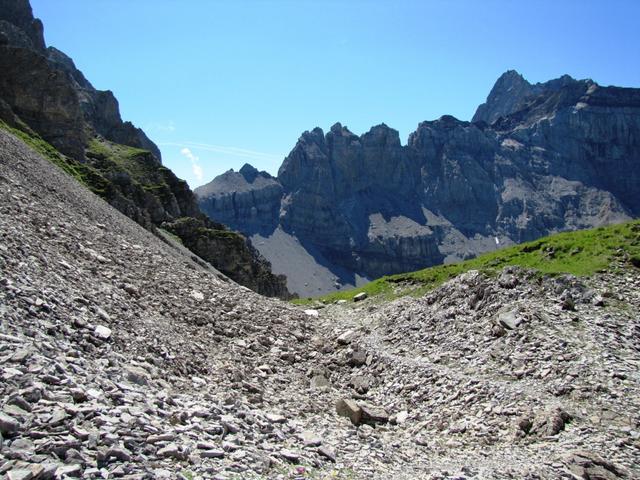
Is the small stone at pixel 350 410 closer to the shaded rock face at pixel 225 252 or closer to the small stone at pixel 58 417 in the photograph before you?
the small stone at pixel 58 417

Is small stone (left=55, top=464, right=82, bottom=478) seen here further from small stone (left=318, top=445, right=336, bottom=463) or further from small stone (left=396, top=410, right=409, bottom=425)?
small stone (left=396, top=410, right=409, bottom=425)

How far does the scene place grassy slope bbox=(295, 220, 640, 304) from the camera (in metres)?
28.8

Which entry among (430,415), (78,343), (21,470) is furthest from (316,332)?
(21,470)

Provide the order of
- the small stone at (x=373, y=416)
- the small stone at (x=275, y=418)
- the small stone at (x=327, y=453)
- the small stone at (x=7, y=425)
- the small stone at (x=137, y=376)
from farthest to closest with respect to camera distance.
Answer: the small stone at (x=373, y=416), the small stone at (x=275, y=418), the small stone at (x=137, y=376), the small stone at (x=327, y=453), the small stone at (x=7, y=425)

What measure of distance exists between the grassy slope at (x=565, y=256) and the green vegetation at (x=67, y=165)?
57.6 m

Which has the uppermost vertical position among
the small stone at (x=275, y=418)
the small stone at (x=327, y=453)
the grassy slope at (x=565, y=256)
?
the grassy slope at (x=565, y=256)

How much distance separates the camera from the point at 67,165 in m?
85.9

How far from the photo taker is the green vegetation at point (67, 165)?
80.4m

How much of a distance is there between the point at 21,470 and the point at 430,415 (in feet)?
48.7

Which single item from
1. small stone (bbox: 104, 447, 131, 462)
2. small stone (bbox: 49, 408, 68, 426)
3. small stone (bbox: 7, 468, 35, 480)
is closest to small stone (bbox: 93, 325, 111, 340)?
small stone (bbox: 49, 408, 68, 426)

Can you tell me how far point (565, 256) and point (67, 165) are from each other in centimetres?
8032

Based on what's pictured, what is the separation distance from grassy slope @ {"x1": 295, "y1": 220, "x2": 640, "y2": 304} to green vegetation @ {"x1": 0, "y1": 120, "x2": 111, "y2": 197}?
5756 cm

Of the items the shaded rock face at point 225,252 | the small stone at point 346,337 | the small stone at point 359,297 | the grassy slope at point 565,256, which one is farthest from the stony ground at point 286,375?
the shaded rock face at point 225,252

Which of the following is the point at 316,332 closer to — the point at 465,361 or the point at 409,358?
the point at 409,358
